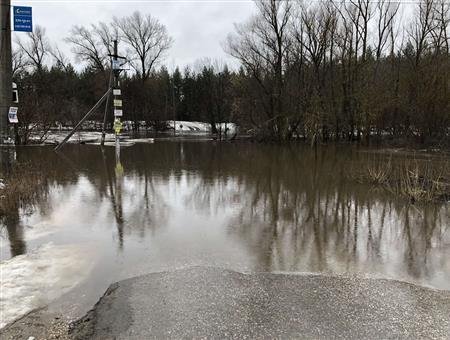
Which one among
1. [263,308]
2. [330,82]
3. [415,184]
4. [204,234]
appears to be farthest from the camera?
[330,82]

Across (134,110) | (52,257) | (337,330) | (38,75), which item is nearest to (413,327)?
(337,330)

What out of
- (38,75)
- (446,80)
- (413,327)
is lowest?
(413,327)

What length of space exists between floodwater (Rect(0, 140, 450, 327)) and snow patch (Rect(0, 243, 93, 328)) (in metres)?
0.01

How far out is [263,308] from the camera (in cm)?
425

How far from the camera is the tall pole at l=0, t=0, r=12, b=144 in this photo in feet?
31.2

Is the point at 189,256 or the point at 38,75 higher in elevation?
the point at 38,75

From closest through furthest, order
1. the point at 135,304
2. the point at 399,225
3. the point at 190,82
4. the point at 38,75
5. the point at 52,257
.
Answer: the point at 135,304 → the point at 52,257 → the point at 399,225 → the point at 38,75 → the point at 190,82

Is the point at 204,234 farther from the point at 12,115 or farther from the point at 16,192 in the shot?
the point at 12,115

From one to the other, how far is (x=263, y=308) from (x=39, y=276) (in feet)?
9.35

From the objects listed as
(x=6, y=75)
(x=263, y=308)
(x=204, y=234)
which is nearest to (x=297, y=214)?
(x=204, y=234)

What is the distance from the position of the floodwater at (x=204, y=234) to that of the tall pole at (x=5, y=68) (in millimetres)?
1912

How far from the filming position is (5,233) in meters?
6.99

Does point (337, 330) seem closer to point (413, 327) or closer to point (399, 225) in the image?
point (413, 327)

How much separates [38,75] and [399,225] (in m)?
53.1
